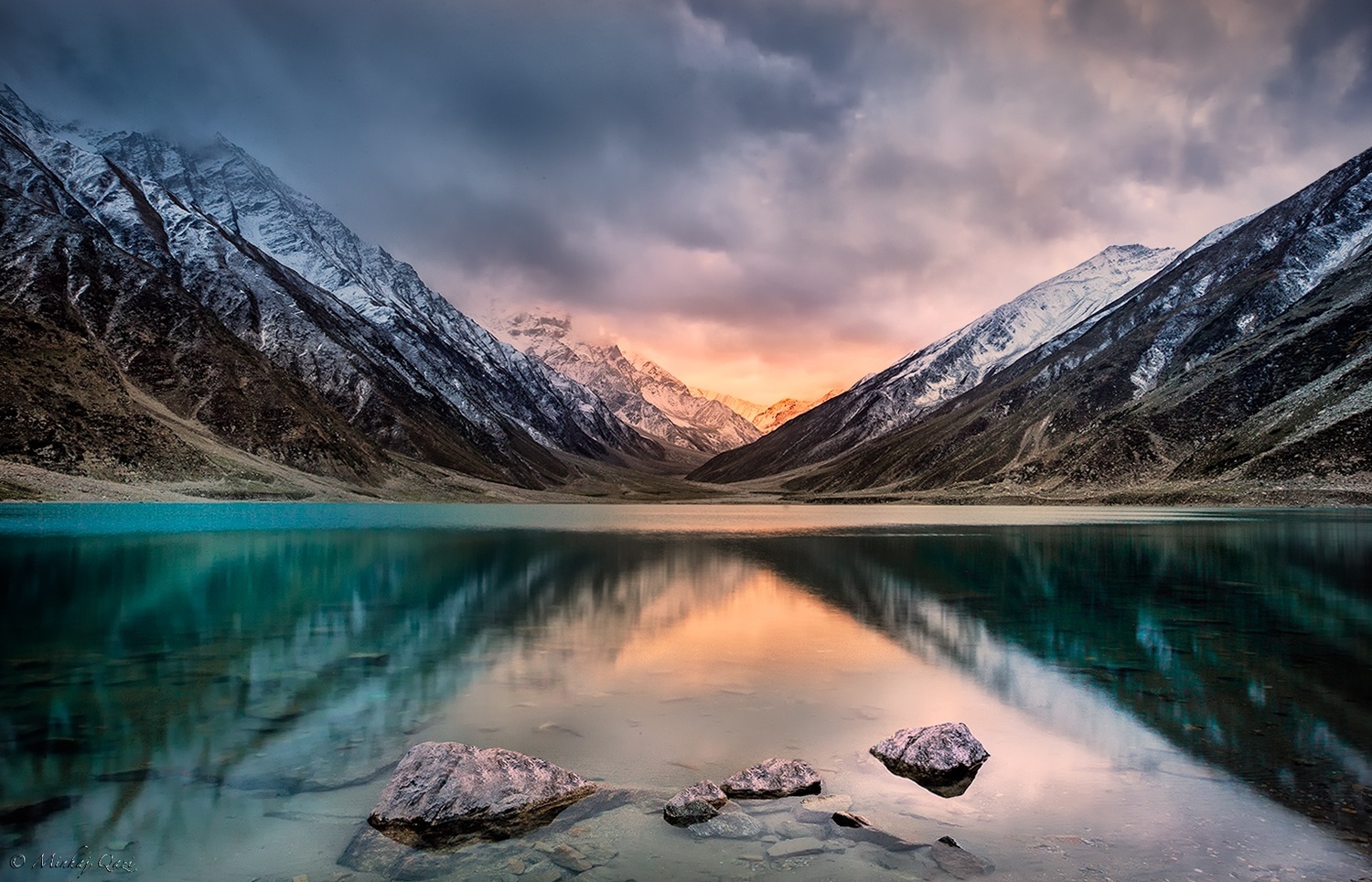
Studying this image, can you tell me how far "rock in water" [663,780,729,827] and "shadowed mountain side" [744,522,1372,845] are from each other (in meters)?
8.54

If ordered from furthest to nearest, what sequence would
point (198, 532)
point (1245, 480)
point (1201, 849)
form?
point (1245, 480), point (198, 532), point (1201, 849)

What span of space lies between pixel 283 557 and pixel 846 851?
2025 inches

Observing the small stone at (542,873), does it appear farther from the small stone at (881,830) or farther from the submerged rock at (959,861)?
the submerged rock at (959,861)

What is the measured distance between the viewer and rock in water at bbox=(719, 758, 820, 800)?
12.7 m

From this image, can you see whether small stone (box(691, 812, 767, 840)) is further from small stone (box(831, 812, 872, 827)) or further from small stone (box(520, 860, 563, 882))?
small stone (box(520, 860, 563, 882))

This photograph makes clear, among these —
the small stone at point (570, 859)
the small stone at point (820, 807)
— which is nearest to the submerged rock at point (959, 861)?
the small stone at point (820, 807)

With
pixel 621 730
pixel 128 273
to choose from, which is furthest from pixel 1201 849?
pixel 128 273

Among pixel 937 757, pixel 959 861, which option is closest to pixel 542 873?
pixel 959 861

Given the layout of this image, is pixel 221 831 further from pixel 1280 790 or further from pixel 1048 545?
pixel 1048 545

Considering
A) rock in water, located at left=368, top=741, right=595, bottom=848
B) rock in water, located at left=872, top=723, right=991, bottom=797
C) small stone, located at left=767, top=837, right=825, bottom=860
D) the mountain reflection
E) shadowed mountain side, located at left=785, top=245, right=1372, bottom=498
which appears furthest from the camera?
shadowed mountain side, located at left=785, top=245, right=1372, bottom=498

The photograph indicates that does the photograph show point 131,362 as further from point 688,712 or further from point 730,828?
point 730,828

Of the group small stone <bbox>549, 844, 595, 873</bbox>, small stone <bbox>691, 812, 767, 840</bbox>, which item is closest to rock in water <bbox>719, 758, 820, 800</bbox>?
small stone <bbox>691, 812, 767, 840</bbox>

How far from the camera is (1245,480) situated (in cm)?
13838

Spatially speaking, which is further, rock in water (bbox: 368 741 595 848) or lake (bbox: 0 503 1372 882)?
rock in water (bbox: 368 741 595 848)
